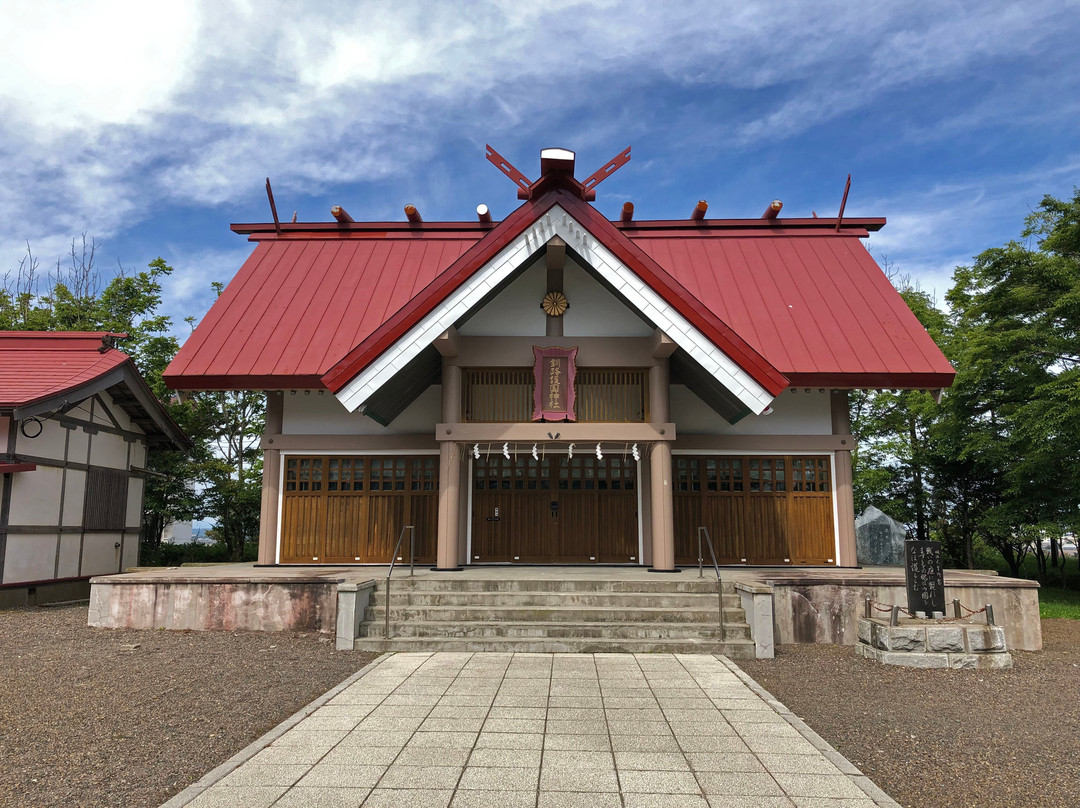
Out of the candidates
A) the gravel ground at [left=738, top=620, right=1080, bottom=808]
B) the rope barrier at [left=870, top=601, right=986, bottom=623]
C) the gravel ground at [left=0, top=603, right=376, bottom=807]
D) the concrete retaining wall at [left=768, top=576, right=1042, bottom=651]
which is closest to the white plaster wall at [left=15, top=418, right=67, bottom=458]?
the gravel ground at [left=0, top=603, right=376, bottom=807]

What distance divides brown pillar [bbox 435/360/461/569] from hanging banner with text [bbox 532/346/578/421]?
130 cm

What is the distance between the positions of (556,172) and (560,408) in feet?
11.6

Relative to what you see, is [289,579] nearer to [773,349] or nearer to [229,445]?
[773,349]

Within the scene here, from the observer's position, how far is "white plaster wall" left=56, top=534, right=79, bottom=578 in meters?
13.0

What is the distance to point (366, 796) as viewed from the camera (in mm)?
4098

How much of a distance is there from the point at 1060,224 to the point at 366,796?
1768cm

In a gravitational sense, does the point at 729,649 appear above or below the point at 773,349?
below

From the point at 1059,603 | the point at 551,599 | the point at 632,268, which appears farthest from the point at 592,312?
the point at 1059,603

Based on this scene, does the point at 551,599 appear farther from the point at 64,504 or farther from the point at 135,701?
the point at 64,504

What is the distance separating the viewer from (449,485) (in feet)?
34.6

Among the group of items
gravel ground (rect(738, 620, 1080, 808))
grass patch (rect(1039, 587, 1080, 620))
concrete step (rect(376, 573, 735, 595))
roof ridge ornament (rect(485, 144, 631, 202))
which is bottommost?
grass patch (rect(1039, 587, 1080, 620))

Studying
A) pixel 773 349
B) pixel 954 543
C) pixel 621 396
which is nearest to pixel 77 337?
pixel 621 396

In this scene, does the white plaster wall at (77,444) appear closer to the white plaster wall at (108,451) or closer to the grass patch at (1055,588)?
the white plaster wall at (108,451)

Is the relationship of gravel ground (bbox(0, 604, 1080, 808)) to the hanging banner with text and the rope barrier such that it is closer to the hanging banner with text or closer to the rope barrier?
the rope barrier
